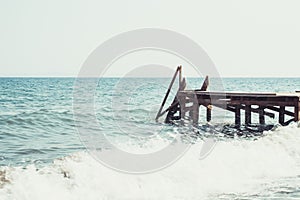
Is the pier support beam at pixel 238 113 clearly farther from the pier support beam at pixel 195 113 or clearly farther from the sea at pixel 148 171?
the pier support beam at pixel 195 113

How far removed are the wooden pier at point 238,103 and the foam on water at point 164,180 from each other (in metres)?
6.10

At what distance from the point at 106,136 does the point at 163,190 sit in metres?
7.95

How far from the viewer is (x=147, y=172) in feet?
34.3

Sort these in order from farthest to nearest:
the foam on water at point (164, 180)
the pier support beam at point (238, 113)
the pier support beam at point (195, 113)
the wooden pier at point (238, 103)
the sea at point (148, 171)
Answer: the pier support beam at point (195, 113), the pier support beam at point (238, 113), the wooden pier at point (238, 103), the sea at point (148, 171), the foam on water at point (164, 180)

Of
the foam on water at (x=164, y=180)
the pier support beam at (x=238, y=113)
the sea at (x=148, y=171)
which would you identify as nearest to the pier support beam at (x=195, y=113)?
the sea at (x=148, y=171)

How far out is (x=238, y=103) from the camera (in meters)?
19.6

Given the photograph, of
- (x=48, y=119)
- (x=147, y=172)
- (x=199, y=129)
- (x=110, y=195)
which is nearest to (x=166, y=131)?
(x=199, y=129)

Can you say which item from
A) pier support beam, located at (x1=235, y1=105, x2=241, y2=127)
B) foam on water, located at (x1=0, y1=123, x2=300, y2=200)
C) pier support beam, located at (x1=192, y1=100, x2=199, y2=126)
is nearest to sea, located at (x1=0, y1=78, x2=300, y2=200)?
foam on water, located at (x1=0, y1=123, x2=300, y2=200)

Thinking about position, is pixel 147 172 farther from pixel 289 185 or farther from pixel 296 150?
pixel 296 150

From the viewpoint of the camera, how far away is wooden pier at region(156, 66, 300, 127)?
1841cm

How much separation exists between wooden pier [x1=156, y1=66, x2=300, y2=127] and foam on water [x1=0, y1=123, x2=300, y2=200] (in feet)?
20.0

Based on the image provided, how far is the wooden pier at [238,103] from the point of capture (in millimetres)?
18406

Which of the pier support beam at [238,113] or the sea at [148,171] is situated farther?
the pier support beam at [238,113]

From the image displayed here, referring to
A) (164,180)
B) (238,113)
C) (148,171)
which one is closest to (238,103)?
(238,113)
